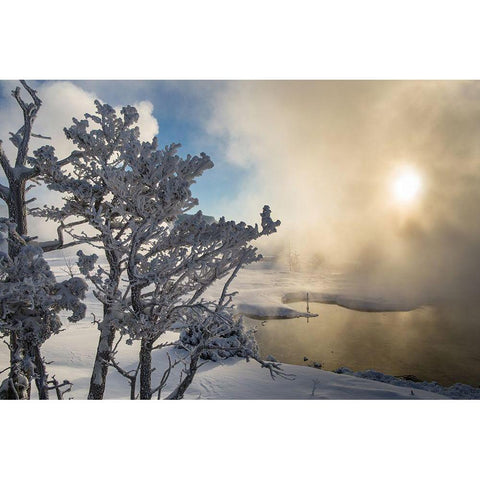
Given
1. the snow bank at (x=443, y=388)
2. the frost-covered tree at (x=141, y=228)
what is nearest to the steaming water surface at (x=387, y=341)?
the snow bank at (x=443, y=388)

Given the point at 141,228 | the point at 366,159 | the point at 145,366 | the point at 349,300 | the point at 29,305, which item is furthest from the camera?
the point at 349,300

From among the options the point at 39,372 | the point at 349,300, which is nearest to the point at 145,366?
the point at 39,372

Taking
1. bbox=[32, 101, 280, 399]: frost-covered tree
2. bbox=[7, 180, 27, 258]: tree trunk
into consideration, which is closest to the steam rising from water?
bbox=[32, 101, 280, 399]: frost-covered tree

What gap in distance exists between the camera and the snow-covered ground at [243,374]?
3107 millimetres

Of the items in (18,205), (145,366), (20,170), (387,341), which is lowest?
(387,341)

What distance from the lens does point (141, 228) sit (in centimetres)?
206

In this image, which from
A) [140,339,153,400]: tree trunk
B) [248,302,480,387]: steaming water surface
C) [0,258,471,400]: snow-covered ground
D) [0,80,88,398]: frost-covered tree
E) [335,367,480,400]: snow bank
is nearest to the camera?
[140,339,153,400]: tree trunk

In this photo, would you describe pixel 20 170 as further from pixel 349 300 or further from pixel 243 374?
pixel 349 300

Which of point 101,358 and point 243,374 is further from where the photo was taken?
point 243,374

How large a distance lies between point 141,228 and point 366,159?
3411 mm

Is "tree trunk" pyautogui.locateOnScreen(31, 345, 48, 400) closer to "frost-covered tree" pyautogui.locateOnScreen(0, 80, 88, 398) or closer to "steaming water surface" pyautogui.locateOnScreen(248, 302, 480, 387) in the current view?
"frost-covered tree" pyautogui.locateOnScreen(0, 80, 88, 398)

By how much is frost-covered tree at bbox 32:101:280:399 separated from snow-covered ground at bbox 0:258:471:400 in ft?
3.64

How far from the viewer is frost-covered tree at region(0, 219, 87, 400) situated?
2059 mm
